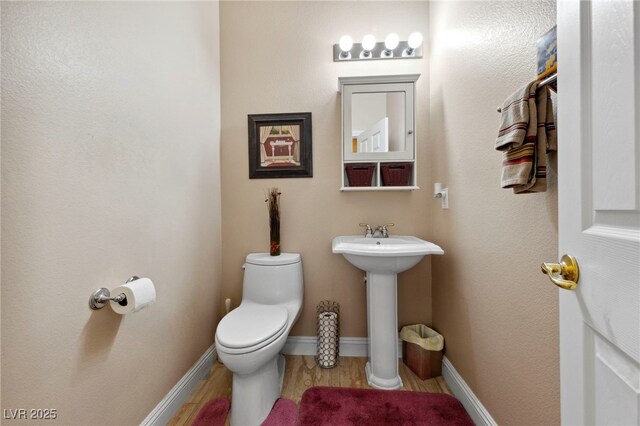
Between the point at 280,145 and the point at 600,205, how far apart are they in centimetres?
164

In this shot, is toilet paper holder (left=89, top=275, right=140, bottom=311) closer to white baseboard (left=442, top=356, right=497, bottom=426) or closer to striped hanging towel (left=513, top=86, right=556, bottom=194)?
striped hanging towel (left=513, top=86, right=556, bottom=194)

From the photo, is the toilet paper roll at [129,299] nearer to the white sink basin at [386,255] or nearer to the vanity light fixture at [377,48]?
the white sink basin at [386,255]

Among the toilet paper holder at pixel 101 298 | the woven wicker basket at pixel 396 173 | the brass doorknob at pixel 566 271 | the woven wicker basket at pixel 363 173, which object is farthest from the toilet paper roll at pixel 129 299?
the woven wicker basket at pixel 396 173

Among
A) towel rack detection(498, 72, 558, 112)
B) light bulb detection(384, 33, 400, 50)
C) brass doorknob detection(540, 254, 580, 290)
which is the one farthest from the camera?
light bulb detection(384, 33, 400, 50)

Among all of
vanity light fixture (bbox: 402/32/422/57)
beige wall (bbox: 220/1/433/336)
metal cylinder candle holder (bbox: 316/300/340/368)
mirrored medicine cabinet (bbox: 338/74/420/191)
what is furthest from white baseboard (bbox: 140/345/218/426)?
vanity light fixture (bbox: 402/32/422/57)

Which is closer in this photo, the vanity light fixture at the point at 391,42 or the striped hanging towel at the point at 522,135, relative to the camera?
the striped hanging towel at the point at 522,135

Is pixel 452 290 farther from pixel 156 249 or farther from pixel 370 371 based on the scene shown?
pixel 156 249

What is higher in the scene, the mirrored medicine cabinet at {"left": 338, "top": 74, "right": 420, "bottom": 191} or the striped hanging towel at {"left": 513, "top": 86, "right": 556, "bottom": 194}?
the mirrored medicine cabinet at {"left": 338, "top": 74, "right": 420, "bottom": 191}

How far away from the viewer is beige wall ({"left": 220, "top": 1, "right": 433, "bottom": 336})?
1.74m

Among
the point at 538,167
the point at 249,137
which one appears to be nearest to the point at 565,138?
the point at 538,167

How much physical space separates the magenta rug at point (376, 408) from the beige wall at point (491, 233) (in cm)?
19

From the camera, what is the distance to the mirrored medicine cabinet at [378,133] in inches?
64.9

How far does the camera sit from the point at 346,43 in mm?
1675

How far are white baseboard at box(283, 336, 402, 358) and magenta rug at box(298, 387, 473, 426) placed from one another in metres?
0.35
